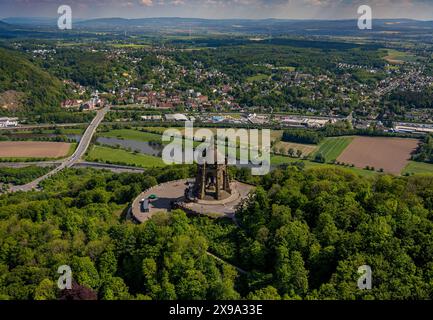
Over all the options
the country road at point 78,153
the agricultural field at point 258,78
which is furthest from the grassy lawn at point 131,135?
the agricultural field at point 258,78

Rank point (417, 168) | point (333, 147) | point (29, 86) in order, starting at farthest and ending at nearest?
point (29, 86)
point (333, 147)
point (417, 168)

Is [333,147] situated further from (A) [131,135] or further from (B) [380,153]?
(A) [131,135]

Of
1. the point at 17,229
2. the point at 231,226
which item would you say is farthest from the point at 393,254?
the point at 17,229

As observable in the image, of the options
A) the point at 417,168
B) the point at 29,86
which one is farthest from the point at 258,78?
the point at 417,168

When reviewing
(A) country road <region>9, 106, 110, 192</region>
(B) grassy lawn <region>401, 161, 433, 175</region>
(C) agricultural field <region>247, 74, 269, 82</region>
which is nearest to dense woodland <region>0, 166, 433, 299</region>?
(A) country road <region>9, 106, 110, 192</region>

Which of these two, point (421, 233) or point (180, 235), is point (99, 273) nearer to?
point (180, 235)

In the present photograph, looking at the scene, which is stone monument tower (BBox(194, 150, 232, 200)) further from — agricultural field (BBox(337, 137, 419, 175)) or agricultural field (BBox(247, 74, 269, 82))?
agricultural field (BBox(247, 74, 269, 82))
